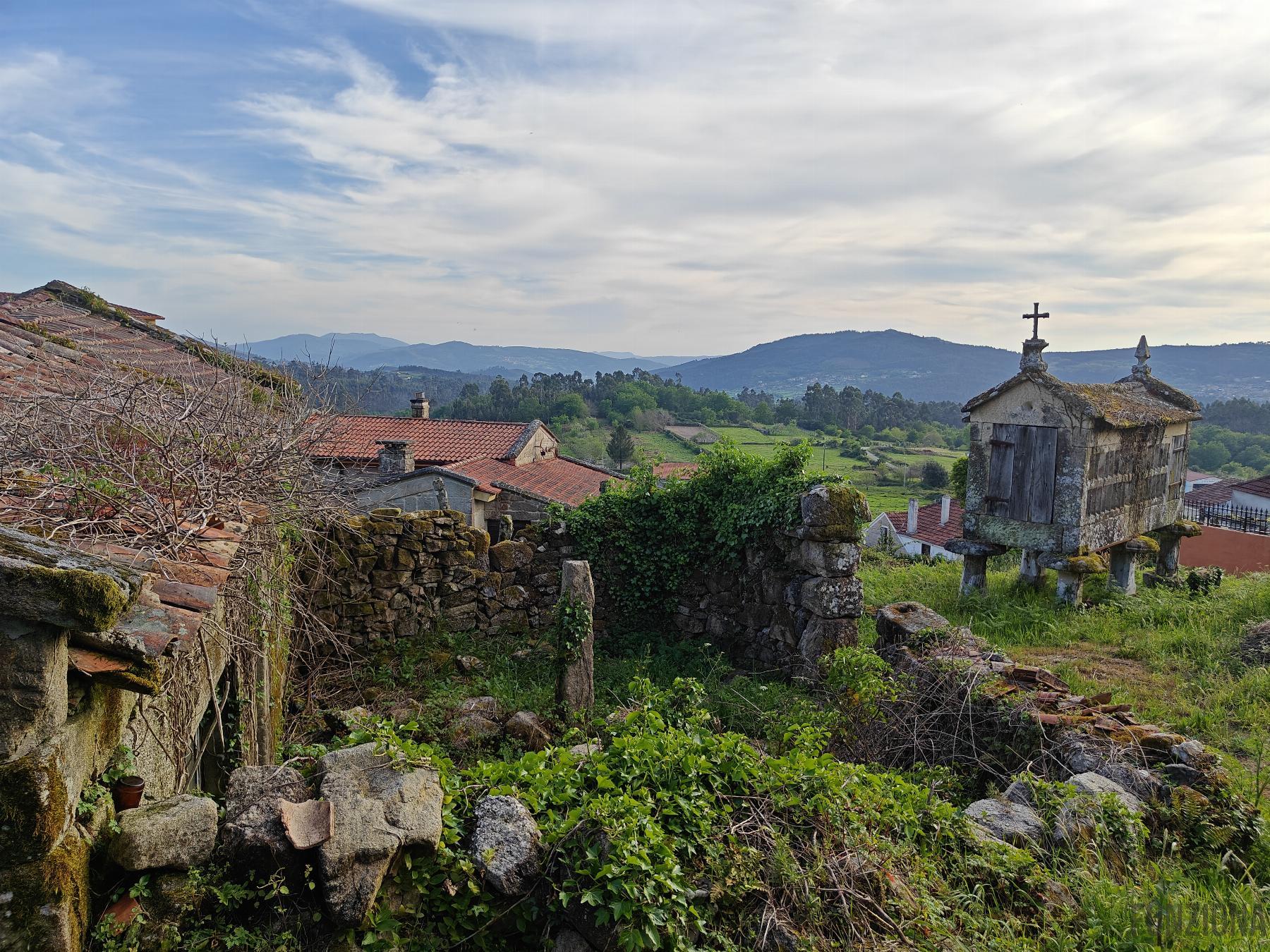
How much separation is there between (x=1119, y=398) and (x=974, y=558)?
3106 mm

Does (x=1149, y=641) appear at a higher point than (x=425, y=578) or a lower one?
lower

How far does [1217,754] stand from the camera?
5.23 meters

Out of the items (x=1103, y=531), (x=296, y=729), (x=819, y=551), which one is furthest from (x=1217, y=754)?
(x=296, y=729)

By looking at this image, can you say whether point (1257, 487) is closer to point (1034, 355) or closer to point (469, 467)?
point (1034, 355)

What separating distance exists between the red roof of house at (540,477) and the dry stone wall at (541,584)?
8.98 metres

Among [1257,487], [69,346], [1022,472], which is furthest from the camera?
[1257,487]

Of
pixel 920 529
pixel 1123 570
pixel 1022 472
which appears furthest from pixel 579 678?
pixel 920 529

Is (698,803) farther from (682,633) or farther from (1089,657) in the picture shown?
(1089,657)

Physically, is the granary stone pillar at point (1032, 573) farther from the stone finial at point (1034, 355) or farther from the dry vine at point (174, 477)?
the dry vine at point (174, 477)

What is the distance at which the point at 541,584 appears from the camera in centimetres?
931

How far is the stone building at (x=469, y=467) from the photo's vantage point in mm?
17891

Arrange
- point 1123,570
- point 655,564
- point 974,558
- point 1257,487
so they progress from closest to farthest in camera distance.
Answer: point 655,564 < point 974,558 < point 1123,570 < point 1257,487

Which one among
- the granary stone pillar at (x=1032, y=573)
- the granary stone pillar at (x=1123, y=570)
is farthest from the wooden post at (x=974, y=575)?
the granary stone pillar at (x=1123, y=570)

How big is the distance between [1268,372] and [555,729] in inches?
6906
